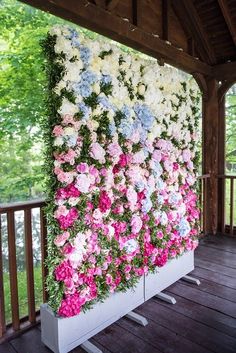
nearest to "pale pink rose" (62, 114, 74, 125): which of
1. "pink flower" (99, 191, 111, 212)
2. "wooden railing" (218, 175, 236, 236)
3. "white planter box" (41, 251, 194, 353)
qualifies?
"pink flower" (99, 191, 111, 212)

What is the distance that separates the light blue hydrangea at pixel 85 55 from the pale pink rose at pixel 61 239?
123cm

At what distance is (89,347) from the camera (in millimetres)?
2107

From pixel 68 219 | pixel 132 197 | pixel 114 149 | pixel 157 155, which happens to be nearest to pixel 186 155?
pixel 157 155

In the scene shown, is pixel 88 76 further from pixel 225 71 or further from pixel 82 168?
pixel 225 71

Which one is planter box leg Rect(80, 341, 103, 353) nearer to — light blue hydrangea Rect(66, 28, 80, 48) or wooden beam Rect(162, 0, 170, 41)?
light blue hydrangea Rect(66, 28, 80, 48)

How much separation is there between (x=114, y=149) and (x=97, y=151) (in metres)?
0.19

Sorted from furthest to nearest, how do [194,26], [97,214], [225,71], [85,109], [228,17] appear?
[225,71], [194,26], [228,17], [97,214], [85,109]

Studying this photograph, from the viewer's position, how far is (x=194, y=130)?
3.45 metres

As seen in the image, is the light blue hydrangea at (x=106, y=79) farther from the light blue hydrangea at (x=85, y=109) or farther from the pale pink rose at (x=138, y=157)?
the pale pink rose at (x=138, y=157)

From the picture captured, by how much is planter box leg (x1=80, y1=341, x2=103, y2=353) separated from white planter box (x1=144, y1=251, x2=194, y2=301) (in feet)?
2.58

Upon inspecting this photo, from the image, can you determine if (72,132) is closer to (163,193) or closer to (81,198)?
(81,198)

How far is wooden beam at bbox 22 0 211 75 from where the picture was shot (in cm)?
232

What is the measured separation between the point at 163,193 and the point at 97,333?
1378 millimetres

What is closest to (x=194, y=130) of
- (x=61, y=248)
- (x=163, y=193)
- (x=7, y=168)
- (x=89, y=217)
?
(x=163, y=193)
